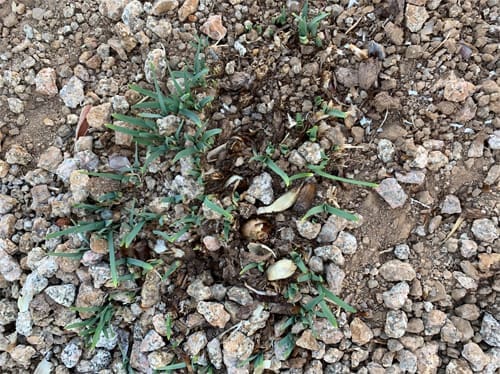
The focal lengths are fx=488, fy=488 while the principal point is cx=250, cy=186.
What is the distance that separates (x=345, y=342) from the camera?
5.45 ft

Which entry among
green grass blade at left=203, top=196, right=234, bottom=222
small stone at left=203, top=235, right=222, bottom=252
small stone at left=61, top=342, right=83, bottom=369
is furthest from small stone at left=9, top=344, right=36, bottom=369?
green grass blade at left=203, top=196, right=234, bottom=222

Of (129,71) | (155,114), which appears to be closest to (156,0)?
(129,71)

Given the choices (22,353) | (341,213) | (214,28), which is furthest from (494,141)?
(22,353)

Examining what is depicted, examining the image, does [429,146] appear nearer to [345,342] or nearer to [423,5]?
[423,5]

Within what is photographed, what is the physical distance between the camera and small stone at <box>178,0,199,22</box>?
177 cm

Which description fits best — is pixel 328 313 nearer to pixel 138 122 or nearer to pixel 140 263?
pixel 140 263

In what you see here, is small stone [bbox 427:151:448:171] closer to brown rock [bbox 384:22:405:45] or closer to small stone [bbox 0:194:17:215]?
brown rock [bbox 384:22:405:45]

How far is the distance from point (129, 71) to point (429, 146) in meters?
1.11

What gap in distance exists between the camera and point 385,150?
166 cm

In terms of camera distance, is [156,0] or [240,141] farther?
[156,0]

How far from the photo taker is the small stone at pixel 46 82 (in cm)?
182

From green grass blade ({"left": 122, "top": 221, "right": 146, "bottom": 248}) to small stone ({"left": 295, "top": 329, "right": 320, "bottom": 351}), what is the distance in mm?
654

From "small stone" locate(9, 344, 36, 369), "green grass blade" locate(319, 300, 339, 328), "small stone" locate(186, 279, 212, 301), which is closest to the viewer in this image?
"green grass blade" locate(319, 300, 339, 328)

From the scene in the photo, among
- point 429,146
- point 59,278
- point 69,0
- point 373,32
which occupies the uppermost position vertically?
point 69,0
